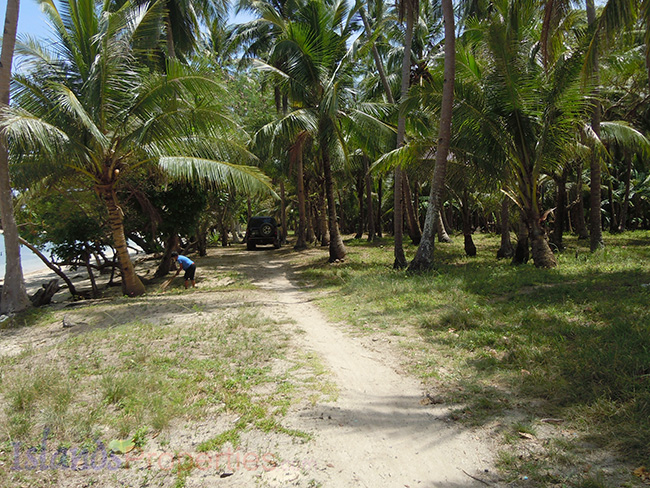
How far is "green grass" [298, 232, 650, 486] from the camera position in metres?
3.52

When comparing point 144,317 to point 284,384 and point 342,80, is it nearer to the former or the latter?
point 284,384

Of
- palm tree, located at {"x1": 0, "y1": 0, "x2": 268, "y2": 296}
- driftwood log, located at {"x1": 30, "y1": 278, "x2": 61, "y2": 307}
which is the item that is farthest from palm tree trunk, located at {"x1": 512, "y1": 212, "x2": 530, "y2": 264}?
driftwood log, located at {"x1": 30, "y1": 278, "x2": 61, "y2": 307}

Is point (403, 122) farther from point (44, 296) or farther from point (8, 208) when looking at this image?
point (44, 296)

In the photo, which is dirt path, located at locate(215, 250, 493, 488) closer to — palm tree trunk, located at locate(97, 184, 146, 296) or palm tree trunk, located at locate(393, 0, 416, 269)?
palm tree trunk, located at locate(393, 0, 416, 269)

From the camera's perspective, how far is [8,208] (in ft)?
31.0

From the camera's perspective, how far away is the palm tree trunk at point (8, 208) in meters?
9.07

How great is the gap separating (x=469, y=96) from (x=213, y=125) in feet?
21.5

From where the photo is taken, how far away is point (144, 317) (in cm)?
796

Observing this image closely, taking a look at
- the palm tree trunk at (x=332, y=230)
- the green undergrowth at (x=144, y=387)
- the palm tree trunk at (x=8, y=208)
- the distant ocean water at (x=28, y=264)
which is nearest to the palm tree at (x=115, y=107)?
the palm tree trunk at (x=8, y=208)

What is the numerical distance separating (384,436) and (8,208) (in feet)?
32.8

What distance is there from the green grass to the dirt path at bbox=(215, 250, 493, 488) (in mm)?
283

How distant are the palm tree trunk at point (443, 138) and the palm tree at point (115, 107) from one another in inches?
177

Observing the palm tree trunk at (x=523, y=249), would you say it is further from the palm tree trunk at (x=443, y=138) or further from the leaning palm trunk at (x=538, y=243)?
the palm tree trunk at (x=443, y=138)

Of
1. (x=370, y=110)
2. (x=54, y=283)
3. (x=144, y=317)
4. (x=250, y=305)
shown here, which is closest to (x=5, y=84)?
(x=54, y=283)
